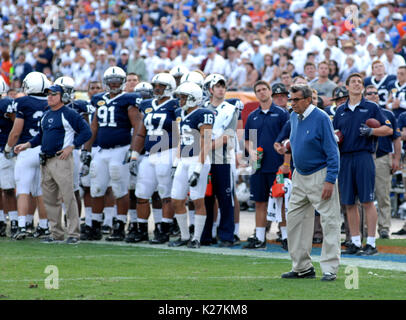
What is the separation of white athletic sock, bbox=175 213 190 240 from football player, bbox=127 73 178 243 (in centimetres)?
48

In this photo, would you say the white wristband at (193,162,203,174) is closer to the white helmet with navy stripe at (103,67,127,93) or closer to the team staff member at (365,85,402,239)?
the white helmet with navy stripe at (103,67,127,93)

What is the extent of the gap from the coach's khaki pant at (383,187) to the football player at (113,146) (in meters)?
3.51

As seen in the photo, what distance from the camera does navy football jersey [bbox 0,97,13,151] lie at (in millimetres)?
12148

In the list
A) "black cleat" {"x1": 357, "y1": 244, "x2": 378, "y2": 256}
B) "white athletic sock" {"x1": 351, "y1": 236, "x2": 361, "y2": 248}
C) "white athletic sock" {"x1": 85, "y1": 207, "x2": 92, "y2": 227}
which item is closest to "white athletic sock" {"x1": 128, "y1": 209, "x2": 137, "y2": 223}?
"white athletic sock" {"x1": 85, "y1": 207, "x2": 92, "y2": 227}

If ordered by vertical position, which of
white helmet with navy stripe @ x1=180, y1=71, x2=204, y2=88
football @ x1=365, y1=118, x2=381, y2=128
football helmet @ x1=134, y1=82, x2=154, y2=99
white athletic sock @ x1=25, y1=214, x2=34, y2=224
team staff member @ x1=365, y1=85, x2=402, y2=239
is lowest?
white athletic sock @ x1=25, y1=214, x2=34, y2=224

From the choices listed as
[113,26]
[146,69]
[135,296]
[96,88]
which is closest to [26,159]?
[96,88]

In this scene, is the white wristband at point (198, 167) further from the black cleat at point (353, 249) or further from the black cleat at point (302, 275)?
the black cleat at point (302, 275)

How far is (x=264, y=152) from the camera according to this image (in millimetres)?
11109

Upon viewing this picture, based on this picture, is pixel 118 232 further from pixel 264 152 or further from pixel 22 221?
pixel 264 152

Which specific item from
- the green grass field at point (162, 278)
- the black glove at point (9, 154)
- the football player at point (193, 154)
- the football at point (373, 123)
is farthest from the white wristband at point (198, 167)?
the black glove at point (9, 154)

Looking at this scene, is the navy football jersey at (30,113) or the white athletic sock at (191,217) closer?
the navy football jersey at (30,113)

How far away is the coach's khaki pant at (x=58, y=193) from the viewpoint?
11164mm
